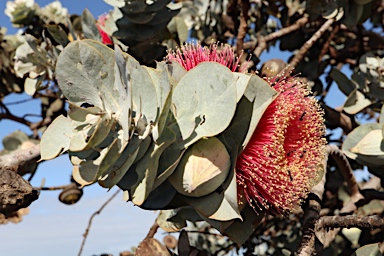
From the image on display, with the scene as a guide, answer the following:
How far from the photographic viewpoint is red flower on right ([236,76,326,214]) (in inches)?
32.0

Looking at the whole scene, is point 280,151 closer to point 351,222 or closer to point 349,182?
point 351,222

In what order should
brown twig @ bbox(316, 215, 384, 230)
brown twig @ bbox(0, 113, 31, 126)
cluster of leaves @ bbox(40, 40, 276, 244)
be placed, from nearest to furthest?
cluster of leaves @ bbox(40, 40, 276, 244)
brown twig @ bbox(316, 215, 384, 230)
brown twig @ bbox(0, 113, 31, 126)

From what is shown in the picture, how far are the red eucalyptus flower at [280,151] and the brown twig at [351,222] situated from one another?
61 mm

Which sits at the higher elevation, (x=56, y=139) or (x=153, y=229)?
(x=56, y=139)

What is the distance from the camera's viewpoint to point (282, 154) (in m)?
0.84

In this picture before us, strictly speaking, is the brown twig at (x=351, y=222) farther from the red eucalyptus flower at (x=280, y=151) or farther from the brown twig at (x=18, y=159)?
the brown twig at (x=18, y=159)

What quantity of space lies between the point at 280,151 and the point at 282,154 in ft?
0.03

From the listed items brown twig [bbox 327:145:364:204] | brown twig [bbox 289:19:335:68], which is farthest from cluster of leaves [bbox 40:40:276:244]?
brown twig [bbox 289:19:335:68]

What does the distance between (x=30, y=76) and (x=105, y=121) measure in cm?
88

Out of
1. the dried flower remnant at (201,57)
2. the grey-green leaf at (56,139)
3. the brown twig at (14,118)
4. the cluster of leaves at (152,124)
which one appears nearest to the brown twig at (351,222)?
the cluster of leaves at (152,124)

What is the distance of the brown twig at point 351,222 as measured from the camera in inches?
31.5

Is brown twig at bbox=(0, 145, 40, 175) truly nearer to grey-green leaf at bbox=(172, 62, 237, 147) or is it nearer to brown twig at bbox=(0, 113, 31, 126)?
grey-green leaf at bbox=(172, 62, 237, 147)

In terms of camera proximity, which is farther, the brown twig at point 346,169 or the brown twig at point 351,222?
the brown twig at point 346,169

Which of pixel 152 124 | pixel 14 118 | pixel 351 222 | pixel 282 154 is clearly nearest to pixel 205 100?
pixel 152 124
